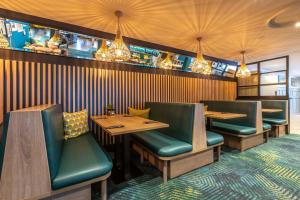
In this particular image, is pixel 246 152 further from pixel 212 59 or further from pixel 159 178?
pixel 212 59

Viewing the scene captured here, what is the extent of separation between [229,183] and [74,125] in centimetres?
278

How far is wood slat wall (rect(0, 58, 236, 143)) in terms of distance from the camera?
9.31 ft

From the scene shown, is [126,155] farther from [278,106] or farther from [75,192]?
[278,106]

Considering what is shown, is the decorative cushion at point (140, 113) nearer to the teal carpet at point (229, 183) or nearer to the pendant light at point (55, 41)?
the teal carpet at point (229, 183)

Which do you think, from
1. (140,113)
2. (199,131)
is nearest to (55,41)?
(140,113)

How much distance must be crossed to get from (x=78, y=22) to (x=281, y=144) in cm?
588

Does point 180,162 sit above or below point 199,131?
below

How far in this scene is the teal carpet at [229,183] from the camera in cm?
188

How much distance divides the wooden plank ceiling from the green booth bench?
1.95 m

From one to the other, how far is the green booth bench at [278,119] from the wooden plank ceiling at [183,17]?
76.9 inches

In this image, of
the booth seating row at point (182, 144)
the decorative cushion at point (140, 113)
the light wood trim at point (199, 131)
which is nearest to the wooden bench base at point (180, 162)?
the booth seating row at point (182, 144)

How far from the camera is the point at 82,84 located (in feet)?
11.4

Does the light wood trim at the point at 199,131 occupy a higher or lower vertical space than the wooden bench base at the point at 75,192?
higher

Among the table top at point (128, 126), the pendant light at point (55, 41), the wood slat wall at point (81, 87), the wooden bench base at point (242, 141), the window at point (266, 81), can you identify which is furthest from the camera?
the window at point (266, 81)
